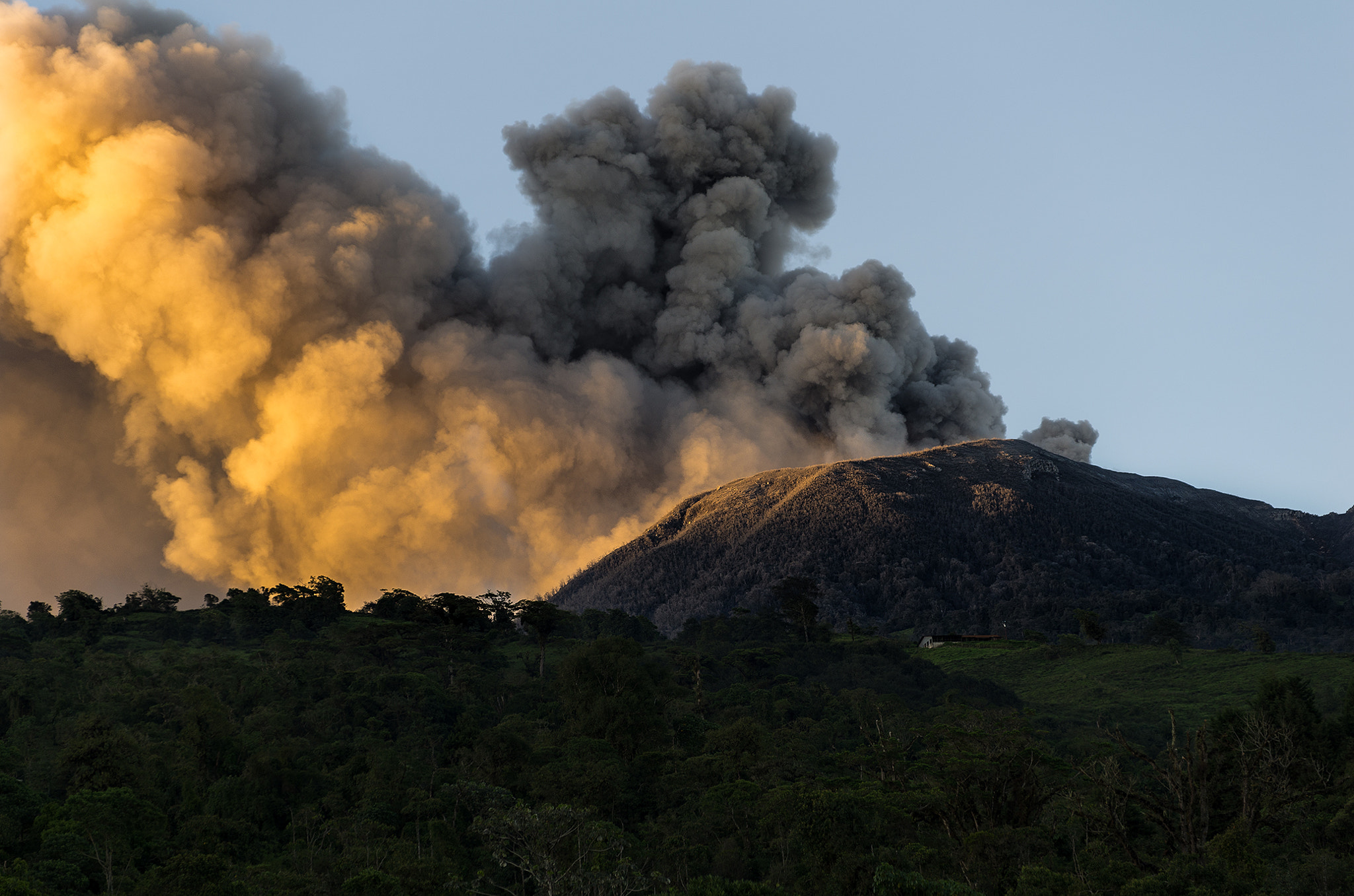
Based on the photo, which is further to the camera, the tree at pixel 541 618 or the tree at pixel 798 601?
the tree at pixel 798 601

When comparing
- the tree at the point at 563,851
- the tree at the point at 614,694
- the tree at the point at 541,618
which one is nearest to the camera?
the tree at the point at 563,851

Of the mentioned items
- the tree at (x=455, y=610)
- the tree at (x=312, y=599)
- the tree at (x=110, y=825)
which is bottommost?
the tree at (x=110, y=825)

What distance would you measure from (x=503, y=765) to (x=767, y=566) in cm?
7589

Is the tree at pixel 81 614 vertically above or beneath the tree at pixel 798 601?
above

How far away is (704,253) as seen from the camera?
425 feet

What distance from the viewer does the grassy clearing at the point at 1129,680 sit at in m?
72.6

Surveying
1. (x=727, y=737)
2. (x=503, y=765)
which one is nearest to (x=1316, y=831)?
(x=727, y=737)

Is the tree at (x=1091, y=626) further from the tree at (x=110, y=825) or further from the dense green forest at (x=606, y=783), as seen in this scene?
the tree at (x=110, y=825)

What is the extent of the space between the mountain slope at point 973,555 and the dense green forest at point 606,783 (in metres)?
37.2

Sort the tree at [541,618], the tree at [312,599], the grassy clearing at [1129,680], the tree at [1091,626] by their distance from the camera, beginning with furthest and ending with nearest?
1. the tree at [1091,626]
2. the tree at [312,599]
3. the tree at [541,618]
4. the grassy clearing at [1129,680]

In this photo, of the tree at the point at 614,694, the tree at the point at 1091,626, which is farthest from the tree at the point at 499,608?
the tree at the point at 1091,626

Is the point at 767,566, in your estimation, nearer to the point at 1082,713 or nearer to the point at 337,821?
the point at 1082,713

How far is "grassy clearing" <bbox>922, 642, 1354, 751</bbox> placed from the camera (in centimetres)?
7262

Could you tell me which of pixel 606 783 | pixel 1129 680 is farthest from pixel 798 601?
pixel 606 783
